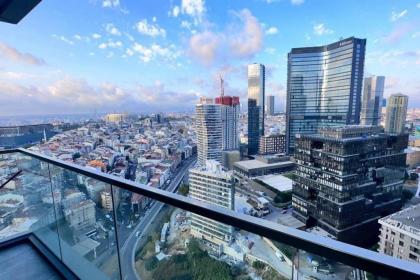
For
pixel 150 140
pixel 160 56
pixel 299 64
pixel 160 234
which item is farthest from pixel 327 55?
pixel 160 234

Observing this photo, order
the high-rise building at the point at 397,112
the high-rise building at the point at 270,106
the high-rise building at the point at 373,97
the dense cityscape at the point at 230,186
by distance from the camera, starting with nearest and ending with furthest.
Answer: the dense cityscape at the point at 230,186 → the high-rise building at the point at 397,112 → the high-rise building at the point at 373,97 → the high-rise building at the point at 270,106

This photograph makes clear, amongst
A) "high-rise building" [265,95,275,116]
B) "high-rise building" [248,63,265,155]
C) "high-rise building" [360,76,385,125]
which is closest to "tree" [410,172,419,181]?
"high-rise building" [360,76,385,125]

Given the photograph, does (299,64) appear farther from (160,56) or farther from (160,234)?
(160,234)

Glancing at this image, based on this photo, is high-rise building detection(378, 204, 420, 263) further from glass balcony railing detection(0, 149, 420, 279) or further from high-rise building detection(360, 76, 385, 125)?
high-rise building detection(360, 76, 385, 125)

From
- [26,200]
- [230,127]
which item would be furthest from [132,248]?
[230,127]

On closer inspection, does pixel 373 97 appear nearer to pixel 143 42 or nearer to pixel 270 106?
pixel 270 106

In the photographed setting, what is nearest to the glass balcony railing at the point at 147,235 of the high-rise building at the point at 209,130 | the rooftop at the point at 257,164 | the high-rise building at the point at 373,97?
the rooftop at the point at 257,164

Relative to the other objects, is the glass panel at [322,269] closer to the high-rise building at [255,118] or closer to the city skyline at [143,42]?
the city skyline at [143,42]
